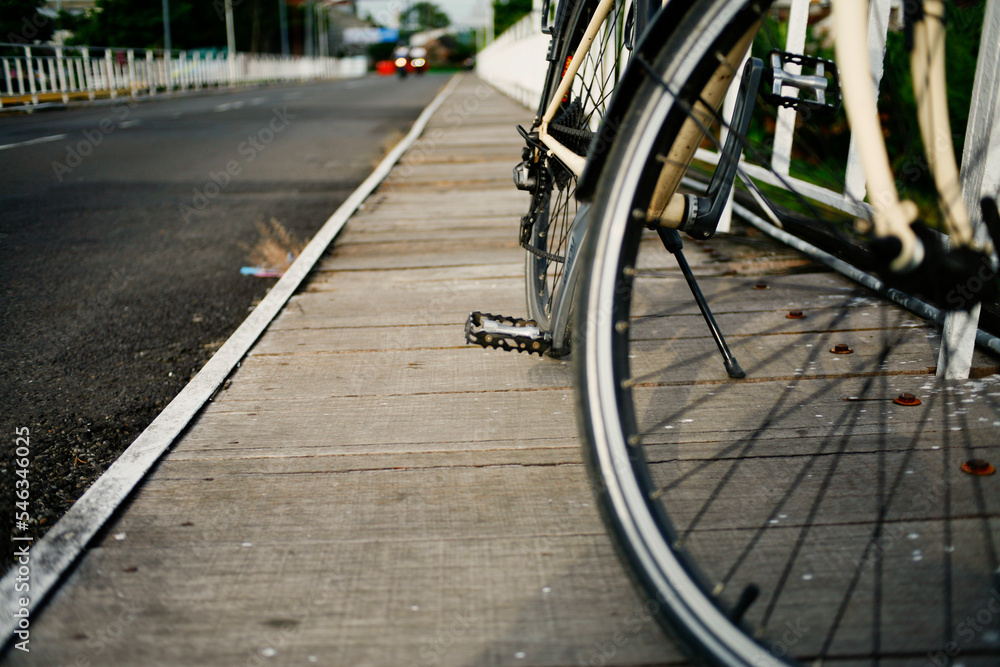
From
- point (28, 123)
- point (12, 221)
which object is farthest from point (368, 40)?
point (12, 221)

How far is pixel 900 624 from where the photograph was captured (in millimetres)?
1025

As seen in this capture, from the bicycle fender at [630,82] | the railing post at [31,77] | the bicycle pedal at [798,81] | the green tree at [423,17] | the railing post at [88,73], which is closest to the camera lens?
the bicycle fender at [630,82]

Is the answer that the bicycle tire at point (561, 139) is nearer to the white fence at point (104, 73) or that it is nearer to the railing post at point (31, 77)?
the white fence at point (104, 73)

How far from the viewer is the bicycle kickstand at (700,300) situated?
1808 mm

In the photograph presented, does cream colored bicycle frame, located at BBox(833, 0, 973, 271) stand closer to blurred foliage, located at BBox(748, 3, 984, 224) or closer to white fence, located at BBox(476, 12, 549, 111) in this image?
blurred foliage, located at BBox(748, 3, 984, 224)

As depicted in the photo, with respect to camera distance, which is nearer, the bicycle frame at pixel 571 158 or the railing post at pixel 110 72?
the bicycle frame at pixel 571 158

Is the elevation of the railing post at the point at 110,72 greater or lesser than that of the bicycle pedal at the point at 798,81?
greater

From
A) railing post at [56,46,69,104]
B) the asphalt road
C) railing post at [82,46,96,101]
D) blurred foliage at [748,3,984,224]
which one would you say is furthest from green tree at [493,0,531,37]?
blurred foliage at [748,3,984,224]

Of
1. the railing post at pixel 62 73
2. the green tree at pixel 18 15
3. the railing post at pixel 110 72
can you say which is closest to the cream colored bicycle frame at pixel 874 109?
the green tree at pixel 18 15

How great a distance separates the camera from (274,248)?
3979 mm

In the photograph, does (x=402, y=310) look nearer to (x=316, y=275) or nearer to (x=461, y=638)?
(x=316, y=275)

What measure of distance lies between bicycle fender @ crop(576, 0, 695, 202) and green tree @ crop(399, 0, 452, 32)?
122m

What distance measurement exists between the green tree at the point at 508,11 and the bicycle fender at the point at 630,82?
47747 mm

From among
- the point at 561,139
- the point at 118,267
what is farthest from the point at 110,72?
the point at 561,139
